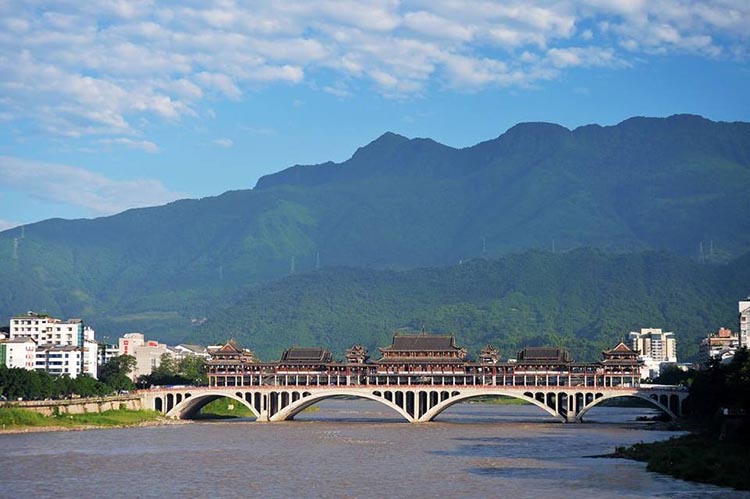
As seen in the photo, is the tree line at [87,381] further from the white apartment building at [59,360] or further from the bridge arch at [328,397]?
the bridge arch at [328,397]

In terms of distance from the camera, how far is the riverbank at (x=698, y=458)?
64.9 meters

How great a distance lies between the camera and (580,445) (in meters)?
88.4

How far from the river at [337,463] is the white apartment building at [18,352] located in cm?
3318

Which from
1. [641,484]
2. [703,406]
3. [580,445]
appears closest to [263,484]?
[641,484]

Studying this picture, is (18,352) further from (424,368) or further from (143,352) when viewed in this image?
(424,368)

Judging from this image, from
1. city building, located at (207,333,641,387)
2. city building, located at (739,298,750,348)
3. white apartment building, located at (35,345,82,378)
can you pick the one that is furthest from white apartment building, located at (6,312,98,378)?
city building, located at (739,298,750,348)

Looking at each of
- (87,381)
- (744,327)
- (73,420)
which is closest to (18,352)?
(87,381)

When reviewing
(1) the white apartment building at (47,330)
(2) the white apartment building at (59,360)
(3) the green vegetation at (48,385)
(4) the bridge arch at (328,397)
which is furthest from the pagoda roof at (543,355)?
(1) the white apartment building at (47,330)

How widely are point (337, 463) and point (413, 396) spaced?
41379 millimetres

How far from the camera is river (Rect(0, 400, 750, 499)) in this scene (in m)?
64.1

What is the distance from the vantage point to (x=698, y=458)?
234 ft

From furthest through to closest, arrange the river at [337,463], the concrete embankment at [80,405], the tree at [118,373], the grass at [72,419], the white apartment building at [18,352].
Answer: the white apartment building at [18,352] → the tree at [118,373] → the concrete embankment at [80,405] → the grass at [72,419] → the river at [337,463]

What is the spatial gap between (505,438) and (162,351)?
96.3m

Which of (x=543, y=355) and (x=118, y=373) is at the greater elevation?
(x=543, y=355)
